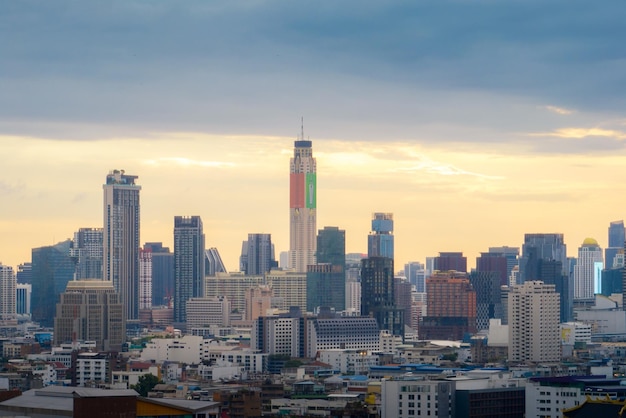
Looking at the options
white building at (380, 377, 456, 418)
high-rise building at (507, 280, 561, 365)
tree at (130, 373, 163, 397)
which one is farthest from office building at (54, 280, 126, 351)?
white building at (380, 377, 456, 418)

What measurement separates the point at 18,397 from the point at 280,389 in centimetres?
4484

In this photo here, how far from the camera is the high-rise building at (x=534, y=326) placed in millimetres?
164500

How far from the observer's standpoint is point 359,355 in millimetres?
164875

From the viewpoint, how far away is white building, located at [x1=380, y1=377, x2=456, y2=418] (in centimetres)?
9106

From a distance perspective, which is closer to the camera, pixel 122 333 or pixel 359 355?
pixel 359 355

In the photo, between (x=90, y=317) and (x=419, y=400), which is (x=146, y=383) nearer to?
(x=419, y=400)

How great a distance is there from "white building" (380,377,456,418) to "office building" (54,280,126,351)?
322 ft

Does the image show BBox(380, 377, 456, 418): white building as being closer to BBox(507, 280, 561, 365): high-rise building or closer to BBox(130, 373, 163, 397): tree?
BBox(130, 373, 163, 397): tree

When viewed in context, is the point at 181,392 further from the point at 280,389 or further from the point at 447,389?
the point at 447,389

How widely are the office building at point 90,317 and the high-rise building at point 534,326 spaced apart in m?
43.0

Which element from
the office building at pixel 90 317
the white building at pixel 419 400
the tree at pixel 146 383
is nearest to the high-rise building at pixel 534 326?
the office building at pixel 90 317

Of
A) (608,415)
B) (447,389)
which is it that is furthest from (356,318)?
(608,415)

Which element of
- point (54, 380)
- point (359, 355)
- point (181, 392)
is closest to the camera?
Result: point (181, 392)

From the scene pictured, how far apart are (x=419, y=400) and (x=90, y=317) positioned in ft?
348
